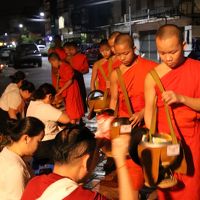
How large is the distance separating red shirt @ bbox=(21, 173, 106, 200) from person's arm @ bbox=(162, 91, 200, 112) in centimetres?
112

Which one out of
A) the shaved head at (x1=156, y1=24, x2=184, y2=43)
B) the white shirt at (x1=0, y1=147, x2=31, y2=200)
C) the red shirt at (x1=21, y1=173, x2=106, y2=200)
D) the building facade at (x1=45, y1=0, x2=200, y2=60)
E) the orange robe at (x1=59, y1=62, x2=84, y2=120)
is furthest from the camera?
the building facade at (x1=45, y1=0, x2=200, y2=60)

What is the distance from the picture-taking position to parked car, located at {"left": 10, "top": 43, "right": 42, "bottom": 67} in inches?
980

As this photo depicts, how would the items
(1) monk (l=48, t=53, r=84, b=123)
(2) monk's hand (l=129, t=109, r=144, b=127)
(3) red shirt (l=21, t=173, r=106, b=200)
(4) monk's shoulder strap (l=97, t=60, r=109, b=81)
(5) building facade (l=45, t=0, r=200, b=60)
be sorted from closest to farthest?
(3) red shirt (l=21, t=173, r=106, b=200)
(2) monk's hand (l=129, t=109, r=144, b=127)
(4) monk's shoulder strap (l=97, t=60, r=109, b=81)
(1) monk (l=48, t=53, r=84, b=123)
(5) building facade (l=45, t=0, r=200, b=60)

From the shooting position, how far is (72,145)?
2.13 meters

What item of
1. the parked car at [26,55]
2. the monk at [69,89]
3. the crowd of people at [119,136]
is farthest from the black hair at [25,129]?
the parked car at [26,55]

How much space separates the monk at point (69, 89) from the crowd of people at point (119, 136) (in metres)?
1.25

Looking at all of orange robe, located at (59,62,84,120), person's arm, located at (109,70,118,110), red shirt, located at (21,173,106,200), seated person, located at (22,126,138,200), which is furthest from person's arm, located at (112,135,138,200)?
orange robe, located at (59,62,84,120)

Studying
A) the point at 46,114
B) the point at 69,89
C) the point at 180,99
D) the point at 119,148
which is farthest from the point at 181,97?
the point at 69,89

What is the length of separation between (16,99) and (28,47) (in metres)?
21.0

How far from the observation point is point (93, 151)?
2170mm

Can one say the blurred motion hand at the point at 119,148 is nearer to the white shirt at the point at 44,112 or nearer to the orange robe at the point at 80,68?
the white shirt at the point at 44,112

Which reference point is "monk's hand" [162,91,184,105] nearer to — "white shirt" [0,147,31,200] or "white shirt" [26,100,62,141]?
"white shirt" [0,147,31,200]

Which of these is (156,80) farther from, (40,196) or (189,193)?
(40,196)

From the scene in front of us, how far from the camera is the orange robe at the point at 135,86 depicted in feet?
12.9
